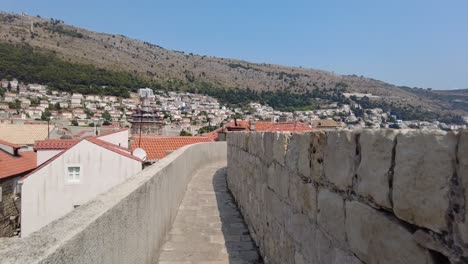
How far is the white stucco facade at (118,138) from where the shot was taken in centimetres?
2850

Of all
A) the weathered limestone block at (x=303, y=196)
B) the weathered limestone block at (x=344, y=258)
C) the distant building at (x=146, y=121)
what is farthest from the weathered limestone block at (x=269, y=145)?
the distant building at (x=146, y=121)

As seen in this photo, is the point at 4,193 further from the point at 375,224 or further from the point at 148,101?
the point at 148,101

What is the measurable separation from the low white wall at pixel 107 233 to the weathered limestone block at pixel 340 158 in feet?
4.37

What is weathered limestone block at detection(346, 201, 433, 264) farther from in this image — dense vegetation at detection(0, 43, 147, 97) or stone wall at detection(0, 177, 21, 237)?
dense vegetation at detection(0, 43, 147, 97)

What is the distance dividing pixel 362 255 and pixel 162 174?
131 inches

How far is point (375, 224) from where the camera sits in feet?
6.20

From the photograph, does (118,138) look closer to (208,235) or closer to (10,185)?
(10,185)

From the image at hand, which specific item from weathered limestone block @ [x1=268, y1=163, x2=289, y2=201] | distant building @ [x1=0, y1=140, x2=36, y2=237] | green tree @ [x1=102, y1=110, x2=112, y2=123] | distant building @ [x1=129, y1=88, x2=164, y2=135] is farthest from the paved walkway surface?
green tree @ [x1=102, y1=110, x2=112, y2=123]

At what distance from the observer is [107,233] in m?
2.25

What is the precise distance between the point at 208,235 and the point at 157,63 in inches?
6124

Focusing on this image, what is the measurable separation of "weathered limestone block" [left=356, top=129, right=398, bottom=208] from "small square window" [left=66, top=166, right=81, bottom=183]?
20.6m

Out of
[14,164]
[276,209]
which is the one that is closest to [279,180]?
[276,209]

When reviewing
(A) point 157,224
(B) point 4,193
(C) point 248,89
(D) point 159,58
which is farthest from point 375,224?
(D) point 159,58

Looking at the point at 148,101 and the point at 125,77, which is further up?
the point at 125,77
